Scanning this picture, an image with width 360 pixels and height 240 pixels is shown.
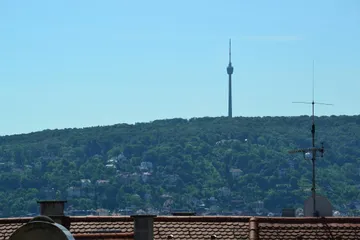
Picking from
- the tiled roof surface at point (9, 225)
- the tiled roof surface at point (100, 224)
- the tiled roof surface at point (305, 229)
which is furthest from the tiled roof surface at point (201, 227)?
the tiled roof surface at point (9, 225)

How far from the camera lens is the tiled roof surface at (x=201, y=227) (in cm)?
4334

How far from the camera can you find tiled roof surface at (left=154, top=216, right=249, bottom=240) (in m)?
43.3

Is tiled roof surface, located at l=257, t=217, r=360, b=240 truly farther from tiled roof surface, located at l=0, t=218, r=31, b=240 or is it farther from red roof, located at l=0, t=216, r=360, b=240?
tiled roof surface, located at l=0, t=218, r=31, b=240

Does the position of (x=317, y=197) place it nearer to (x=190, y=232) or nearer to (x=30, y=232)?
(x=190, y=232)

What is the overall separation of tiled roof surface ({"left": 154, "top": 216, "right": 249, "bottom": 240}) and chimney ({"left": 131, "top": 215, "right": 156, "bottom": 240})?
448 cm

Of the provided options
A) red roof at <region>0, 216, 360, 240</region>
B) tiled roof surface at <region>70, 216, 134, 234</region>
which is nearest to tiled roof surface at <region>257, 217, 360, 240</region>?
red roof at <region>0, 216, 360, 240</region>

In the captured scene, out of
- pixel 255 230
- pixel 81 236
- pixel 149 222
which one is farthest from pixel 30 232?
pixel 255 230

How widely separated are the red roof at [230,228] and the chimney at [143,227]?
4094 millimetres

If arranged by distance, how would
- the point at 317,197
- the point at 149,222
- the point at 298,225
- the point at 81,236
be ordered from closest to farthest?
the point at 149,222 → the point at 81,236 → the point at 298,225 → the point at 317,197

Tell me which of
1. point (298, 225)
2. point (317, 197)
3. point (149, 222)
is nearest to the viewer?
point (149, 222)

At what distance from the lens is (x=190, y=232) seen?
43656mm

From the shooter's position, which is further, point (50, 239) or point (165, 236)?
point (165, 236)

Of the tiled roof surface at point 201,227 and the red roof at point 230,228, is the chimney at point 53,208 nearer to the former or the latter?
the red roof at point 230,228

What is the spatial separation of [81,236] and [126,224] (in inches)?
136
